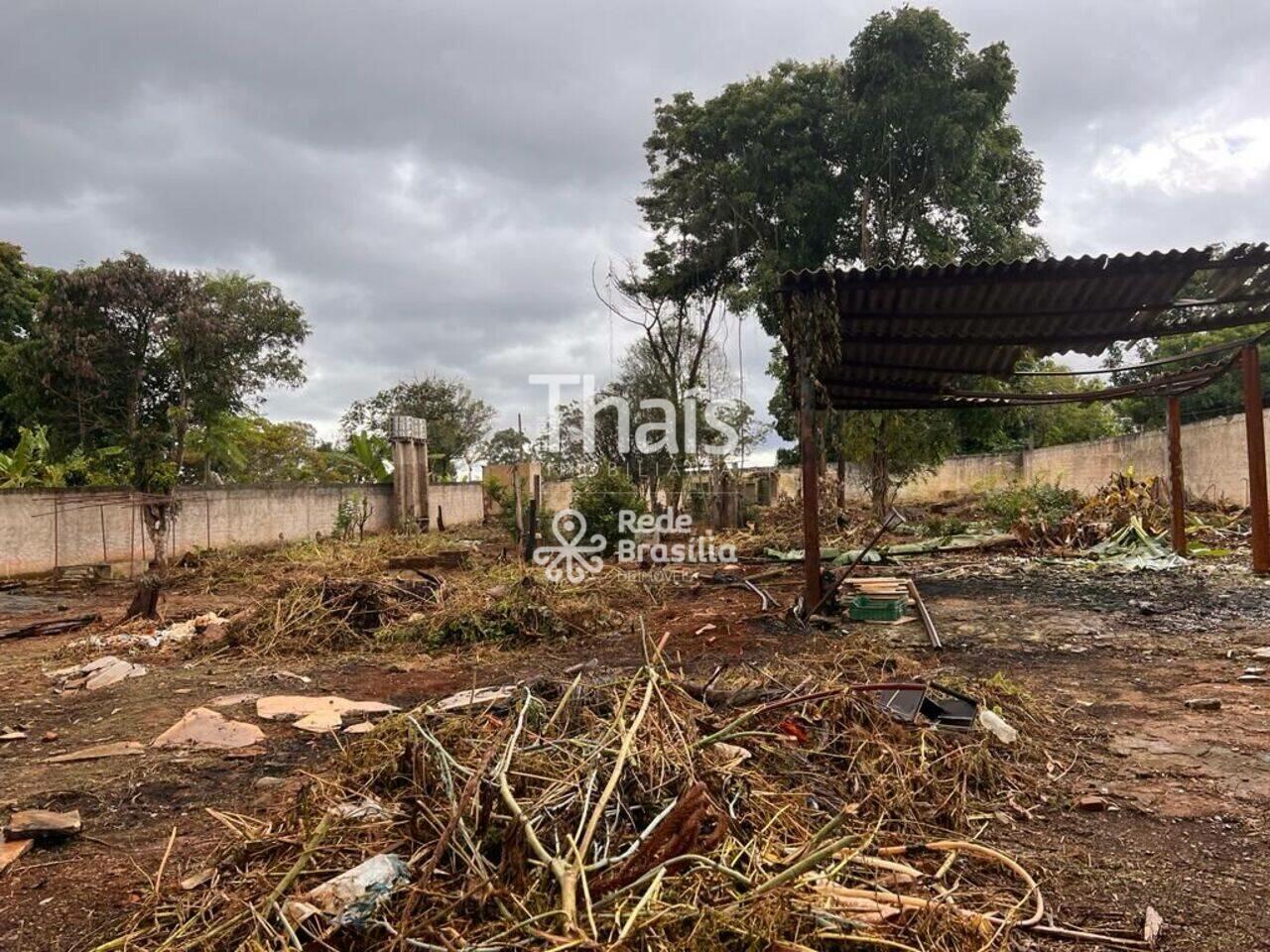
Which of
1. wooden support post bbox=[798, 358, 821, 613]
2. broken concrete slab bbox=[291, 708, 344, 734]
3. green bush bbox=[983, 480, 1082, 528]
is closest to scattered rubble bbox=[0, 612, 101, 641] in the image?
broken concrete slab bbox=[291, 708, 344, 734]

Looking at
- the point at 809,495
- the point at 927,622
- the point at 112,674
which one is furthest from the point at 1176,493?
the point at 112,674

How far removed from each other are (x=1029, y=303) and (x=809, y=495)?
2.64m

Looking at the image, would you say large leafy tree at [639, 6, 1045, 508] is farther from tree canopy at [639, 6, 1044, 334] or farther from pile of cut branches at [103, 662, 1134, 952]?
pile of cut branches at [103, 662, 1134, 952]

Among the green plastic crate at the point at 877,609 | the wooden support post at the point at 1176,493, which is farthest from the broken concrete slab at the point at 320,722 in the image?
the wooden support post at the point at 1176,493

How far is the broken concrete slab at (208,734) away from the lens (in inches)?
166

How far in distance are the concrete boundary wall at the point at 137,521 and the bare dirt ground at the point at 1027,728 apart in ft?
11.5

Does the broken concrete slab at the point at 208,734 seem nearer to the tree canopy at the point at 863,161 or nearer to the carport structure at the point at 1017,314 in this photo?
the carport structure at the point at 1017,314

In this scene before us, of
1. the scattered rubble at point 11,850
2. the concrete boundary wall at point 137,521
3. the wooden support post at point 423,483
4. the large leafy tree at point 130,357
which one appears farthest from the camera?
the wooden support post at point 423,483

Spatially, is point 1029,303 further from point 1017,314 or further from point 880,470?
point 880,470

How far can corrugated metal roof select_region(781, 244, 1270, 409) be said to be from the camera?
597 cm

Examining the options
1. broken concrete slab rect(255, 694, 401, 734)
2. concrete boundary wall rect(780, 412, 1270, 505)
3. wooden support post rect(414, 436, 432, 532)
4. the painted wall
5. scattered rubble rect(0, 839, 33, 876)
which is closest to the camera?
scattered rubble rect(0, 839, 33, 876)

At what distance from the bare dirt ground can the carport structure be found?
4.73ft

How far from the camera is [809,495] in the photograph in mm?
6922

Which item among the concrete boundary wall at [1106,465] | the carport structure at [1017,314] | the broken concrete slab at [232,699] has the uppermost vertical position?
the carport structure at [1017,314]
